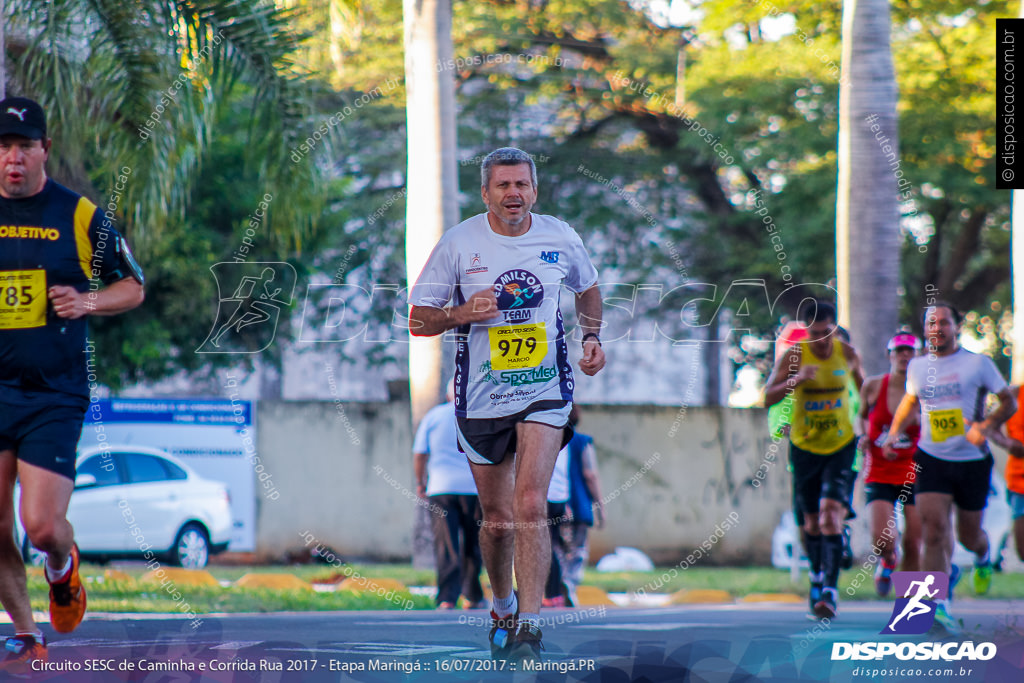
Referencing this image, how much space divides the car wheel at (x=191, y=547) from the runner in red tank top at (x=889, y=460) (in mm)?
8449

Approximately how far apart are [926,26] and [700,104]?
3.79 meters

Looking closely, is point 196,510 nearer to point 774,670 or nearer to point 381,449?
point 381,449

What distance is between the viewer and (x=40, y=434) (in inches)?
204

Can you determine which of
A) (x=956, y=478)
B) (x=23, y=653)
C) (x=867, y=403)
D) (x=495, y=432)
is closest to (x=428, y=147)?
(x=867, y=403)

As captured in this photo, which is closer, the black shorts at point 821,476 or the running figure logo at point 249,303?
the black shorts at point 821,476

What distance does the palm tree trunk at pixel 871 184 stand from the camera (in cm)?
1332

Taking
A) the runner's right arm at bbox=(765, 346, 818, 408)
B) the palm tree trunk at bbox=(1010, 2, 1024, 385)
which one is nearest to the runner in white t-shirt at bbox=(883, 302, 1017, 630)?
the runner's right arm at bbox=(765, 346, 818, 408)

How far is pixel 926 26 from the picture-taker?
831 inches

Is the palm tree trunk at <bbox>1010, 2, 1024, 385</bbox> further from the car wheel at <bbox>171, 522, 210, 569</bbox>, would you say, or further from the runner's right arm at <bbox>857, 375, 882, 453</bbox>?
the car wheel at <bbox>171, 522, 210, 569</bbox>

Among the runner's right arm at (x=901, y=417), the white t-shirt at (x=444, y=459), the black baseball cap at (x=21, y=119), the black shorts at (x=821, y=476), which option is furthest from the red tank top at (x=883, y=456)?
the black baseball cap at (x=21, y=119)

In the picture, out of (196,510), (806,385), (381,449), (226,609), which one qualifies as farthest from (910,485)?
(381,449)

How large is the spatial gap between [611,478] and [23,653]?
14.8 metres

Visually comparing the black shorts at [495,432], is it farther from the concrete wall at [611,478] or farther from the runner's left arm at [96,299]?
the concrete wall at [611,478]

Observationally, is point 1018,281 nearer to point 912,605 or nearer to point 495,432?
point 912,605
